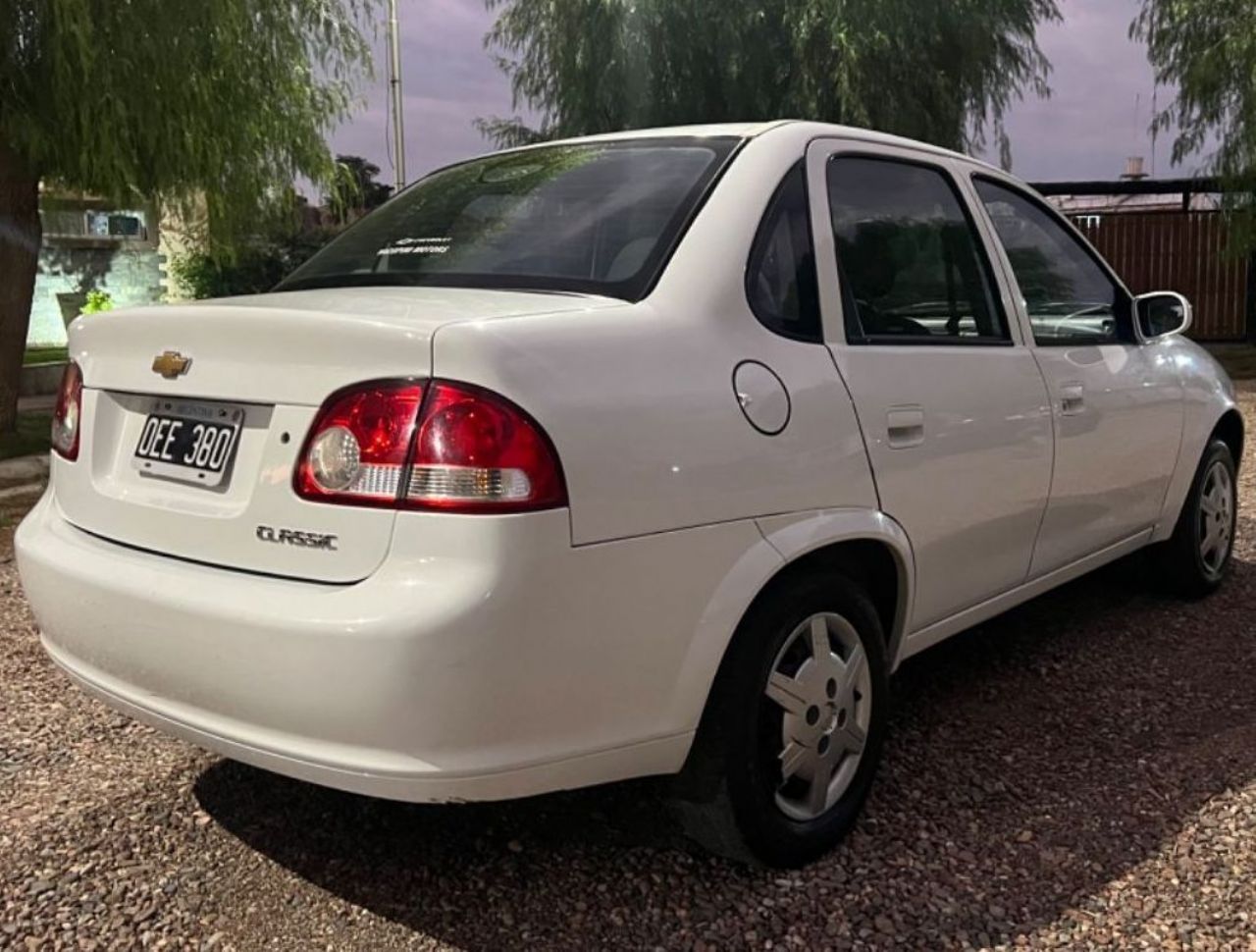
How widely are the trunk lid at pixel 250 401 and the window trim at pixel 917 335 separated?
75cm

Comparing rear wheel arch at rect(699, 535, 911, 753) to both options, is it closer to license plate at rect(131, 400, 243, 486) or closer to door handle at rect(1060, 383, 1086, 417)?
door handle at rect(1060, 383, 1086, 417)

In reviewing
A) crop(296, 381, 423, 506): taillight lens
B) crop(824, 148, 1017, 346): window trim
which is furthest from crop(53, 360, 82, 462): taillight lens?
crop(824, 148, 1017, 346): window trim

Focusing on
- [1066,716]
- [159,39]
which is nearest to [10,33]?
[159,39]

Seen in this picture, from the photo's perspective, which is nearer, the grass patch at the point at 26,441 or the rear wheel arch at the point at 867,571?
the rear wheel arch at the point at 867,571

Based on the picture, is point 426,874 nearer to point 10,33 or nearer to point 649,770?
point 649,770

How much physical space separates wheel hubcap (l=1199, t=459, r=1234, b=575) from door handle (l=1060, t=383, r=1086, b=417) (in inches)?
53.3

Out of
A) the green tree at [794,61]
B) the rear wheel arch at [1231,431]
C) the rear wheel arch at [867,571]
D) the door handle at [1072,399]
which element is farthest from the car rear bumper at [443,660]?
the green tree at [794,61]

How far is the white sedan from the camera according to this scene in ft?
7.11

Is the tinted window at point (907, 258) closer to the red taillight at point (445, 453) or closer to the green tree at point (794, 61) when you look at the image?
the red taillight at point (445, 453)

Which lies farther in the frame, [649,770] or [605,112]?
[605,112]

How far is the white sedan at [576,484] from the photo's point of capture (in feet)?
7.11

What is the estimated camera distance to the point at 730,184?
2.81 meters

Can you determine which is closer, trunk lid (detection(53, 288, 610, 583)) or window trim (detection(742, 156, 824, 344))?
trunk lid (detection(53, 288, 610, 583))

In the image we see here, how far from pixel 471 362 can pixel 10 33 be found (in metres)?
6.85
